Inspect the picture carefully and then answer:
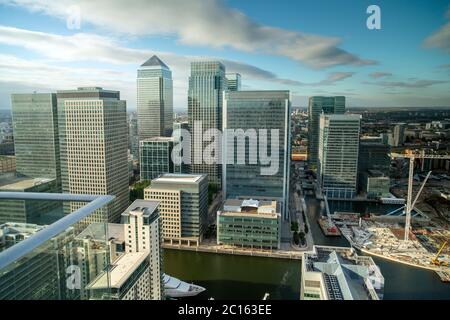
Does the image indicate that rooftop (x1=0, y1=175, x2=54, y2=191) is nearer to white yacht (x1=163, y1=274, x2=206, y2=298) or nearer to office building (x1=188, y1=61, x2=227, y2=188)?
white yacht (x1=163, y1=274, x2=206, y2=298)

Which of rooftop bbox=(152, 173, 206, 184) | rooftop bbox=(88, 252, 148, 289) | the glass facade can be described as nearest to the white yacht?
rooftop bbox=(88, 252, 148, 289)

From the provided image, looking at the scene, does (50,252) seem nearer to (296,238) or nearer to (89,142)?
(296,238)

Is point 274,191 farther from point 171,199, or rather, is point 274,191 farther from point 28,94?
point 28,94

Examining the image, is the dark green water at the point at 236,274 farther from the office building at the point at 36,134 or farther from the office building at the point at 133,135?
the office building at the point at 133,135

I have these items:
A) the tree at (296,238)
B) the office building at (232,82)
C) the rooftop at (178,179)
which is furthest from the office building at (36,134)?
the office building at (232,82)

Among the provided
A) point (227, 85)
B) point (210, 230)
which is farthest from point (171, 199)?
point (227, 85)

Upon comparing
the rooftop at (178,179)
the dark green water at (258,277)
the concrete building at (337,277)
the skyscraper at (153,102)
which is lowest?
the dark green water at (258,277)
